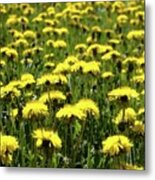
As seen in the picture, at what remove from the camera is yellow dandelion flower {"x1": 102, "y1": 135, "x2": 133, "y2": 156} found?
1.99m

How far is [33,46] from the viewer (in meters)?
2.10

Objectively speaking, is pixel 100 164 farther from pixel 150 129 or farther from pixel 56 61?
pixel 56 61

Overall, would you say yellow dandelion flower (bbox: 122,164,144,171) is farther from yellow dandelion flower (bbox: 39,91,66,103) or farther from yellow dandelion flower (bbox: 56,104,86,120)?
yellow dandelion flower (bbox: 39,91,66,103)

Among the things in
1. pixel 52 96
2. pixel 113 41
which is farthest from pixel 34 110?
pixel 113 41

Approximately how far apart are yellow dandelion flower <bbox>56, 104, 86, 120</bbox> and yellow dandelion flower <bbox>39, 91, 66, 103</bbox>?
42 millimetres

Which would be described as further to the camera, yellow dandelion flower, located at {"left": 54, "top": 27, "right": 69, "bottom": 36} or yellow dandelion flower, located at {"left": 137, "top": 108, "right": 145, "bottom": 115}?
yellow dandelion flower, located at {"left": 54, "top": 27, "right": 69, "bottom": 36}

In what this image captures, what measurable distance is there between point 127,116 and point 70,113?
→ 0.72 ft

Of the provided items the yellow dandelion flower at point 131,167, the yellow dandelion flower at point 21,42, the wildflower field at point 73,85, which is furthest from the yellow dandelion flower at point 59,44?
the yellow dandelion flower at point 131,167

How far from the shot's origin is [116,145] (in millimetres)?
1994

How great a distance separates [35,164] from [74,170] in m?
0.15

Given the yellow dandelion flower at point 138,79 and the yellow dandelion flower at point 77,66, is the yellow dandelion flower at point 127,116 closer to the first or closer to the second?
the yellow dandelion flower at point 138,79

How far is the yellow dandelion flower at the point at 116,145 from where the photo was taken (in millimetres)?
1988

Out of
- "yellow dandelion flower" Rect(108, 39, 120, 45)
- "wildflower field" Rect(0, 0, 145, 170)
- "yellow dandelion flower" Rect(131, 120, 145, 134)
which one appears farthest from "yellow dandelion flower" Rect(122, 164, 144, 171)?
"yellow dandelion flower" Rect(108, 39, 120, 45)

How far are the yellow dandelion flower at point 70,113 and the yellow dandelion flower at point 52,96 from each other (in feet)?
0.14
